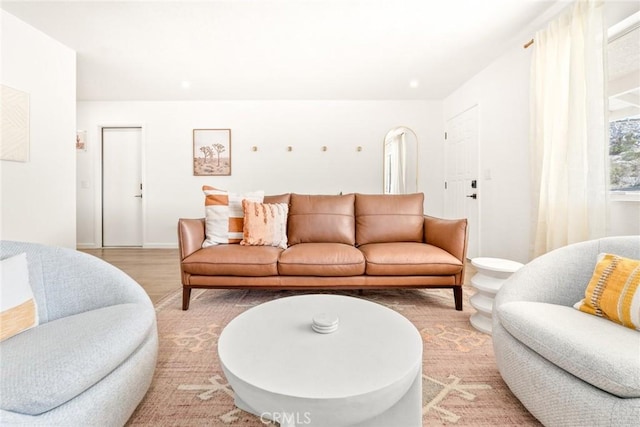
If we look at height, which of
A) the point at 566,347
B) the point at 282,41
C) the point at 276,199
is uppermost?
the point at 282,41

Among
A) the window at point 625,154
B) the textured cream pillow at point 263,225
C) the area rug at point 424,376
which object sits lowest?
the area rug at point 424,376

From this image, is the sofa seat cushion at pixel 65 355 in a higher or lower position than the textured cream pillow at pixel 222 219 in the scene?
lower

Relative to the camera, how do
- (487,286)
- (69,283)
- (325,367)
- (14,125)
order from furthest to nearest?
(14,125) → (487,286) → (69,283) → (325,367)

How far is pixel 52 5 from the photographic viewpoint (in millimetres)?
2320

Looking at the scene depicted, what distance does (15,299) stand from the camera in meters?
1.05

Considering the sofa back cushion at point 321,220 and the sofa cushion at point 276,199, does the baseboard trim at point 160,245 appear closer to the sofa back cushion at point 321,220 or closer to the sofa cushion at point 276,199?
the sofa cushion at point 276,199

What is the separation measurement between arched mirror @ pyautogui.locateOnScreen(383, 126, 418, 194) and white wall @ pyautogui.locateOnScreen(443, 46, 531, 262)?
1114 millimetres

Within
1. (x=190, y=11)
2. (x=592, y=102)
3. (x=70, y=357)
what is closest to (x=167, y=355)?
(x=70, y=357)

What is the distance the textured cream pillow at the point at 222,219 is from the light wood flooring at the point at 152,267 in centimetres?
72

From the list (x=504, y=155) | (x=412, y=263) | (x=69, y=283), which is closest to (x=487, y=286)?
(x=412, y=263)

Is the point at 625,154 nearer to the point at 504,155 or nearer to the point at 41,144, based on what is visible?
the point at 504,155

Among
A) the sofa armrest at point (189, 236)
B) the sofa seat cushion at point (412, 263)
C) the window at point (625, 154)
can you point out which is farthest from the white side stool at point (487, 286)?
the sofa armrest at point (189, 236)

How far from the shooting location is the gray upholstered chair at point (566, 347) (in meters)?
0.83

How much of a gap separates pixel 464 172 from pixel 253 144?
3.19m
